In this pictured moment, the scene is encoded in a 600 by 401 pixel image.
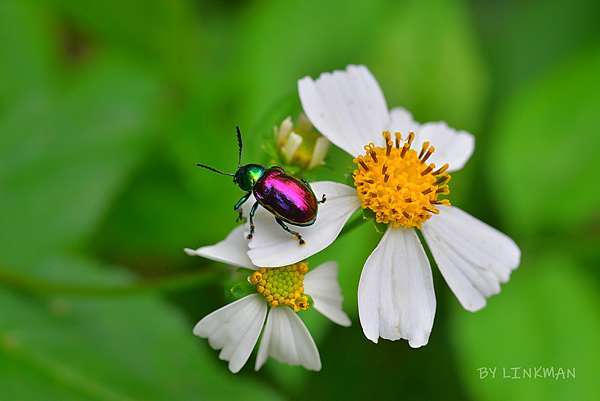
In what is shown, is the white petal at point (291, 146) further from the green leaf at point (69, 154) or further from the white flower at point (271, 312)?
the green leaf at point (69, 154)

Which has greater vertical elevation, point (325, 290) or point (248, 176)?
point (248, 176)

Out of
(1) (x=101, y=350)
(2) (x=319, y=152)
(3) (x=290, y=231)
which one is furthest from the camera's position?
(1) (x=101, y=350)

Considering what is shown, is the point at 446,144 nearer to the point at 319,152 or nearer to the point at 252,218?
the point at 319,152

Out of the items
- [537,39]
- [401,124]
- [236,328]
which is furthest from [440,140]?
[537,39]

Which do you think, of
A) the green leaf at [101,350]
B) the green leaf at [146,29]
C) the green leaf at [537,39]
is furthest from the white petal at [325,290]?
the green leaf at [537,39]

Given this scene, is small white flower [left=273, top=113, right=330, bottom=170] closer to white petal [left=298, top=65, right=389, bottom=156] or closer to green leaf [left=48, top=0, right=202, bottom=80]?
white petal [left=298, top=65, right=389, bottom=156]

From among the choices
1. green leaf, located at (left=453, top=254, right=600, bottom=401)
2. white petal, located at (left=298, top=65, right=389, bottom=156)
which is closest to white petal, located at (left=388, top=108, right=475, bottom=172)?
white petal, located at (left=298, top=65, right=389, bottom=156)
